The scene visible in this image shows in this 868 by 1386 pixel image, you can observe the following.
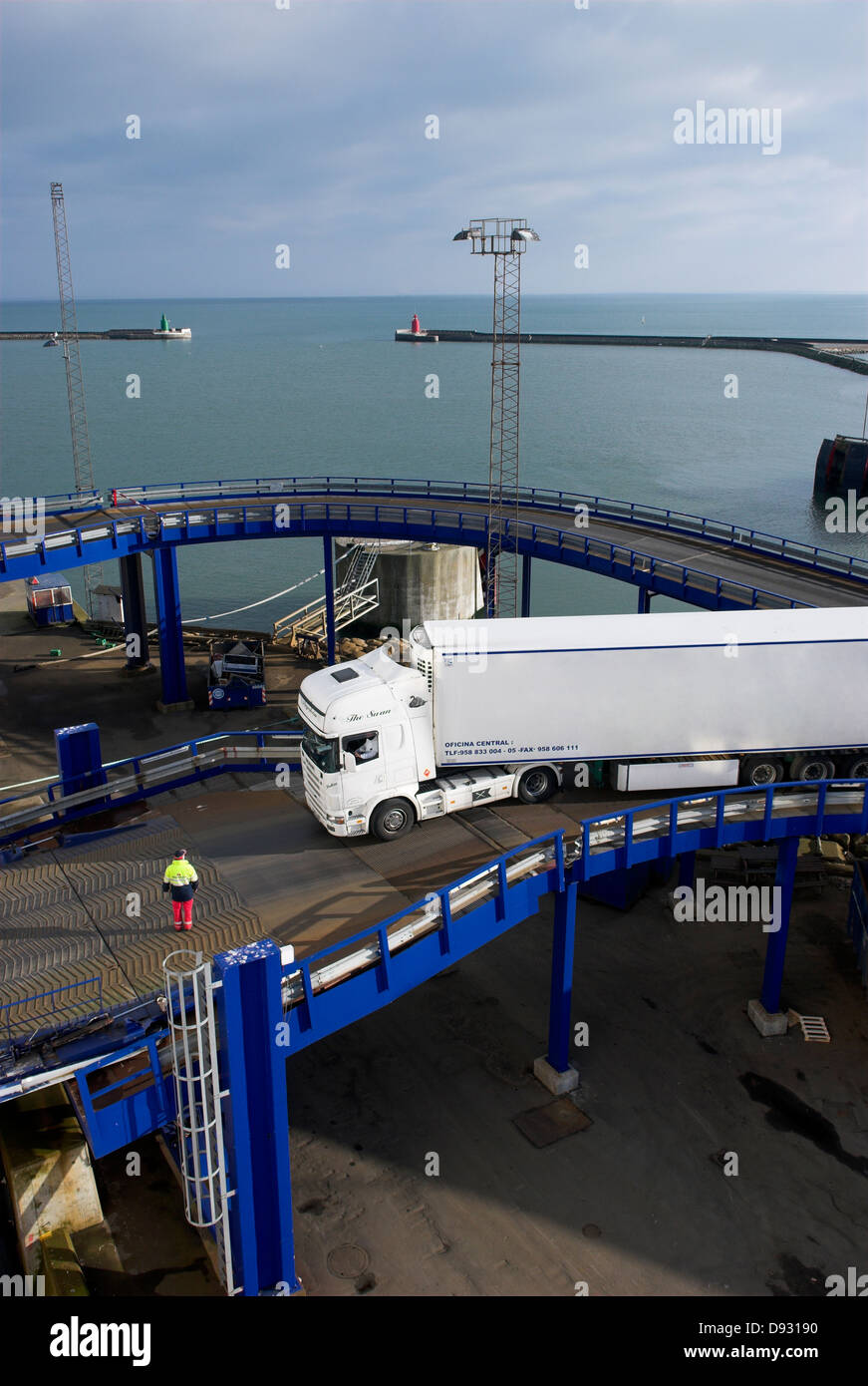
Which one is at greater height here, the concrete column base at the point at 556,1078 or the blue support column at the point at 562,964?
the blue support column at the point at 562,964

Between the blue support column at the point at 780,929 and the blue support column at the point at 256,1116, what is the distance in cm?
1141

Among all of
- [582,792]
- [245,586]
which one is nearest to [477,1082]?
[582,792]

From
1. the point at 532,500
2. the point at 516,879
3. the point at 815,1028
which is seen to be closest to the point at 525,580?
the point at 532,500

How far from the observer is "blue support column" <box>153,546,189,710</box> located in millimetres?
36781

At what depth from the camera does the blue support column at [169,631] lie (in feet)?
121

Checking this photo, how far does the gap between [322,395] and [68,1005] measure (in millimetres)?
146258

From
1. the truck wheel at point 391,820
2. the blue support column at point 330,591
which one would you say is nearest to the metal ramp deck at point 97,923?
the truck wheel at point 391,820

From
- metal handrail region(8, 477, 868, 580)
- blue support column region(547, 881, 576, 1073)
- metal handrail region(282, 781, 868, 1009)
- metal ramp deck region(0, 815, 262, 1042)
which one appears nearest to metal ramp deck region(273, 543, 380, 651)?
metal handrail region(8, 477, 868, 580)

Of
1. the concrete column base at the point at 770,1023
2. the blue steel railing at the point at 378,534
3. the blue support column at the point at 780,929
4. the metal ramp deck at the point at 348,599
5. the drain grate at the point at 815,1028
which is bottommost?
the drain grate at the point at 815,1028

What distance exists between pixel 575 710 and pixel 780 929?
6.36m

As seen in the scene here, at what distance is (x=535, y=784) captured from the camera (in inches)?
824

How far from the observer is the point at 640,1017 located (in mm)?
22469

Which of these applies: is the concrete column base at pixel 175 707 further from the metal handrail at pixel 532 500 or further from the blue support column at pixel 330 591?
the metal handrail at pixel 532 500
